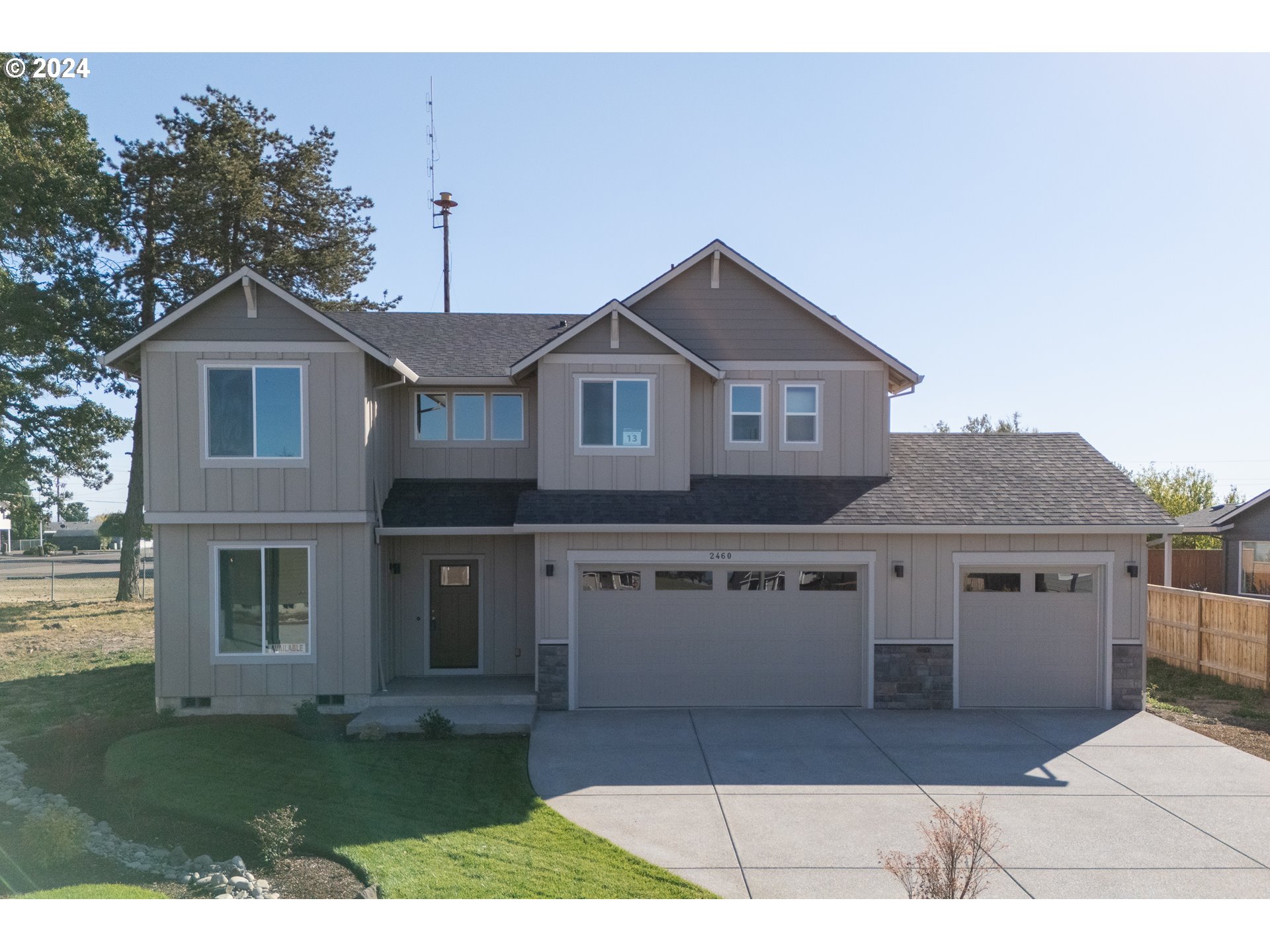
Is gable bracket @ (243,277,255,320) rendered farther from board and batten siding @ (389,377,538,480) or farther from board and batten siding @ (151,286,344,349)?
board and batten siding @ (389,377,538,480)

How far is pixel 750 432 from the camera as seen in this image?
1374 cm

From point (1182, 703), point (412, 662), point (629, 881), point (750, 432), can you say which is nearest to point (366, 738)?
point (412, 662)

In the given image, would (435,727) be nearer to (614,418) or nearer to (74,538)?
(614,418)

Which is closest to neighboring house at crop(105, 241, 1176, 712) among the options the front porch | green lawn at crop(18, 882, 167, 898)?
the front porch

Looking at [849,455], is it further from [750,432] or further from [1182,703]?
[1182,703]

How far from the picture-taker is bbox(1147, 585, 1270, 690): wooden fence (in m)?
14.1

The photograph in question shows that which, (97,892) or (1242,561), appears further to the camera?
(1242,561)

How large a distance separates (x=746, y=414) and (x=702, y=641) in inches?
142

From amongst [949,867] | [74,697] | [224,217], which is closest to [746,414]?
[949,867]

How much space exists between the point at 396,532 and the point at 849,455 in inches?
279

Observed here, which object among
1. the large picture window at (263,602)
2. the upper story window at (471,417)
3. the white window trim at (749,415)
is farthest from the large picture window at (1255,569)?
the large picture window at (263,602)

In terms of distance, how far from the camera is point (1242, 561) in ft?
81.4

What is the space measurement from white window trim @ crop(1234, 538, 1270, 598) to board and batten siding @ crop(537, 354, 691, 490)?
20.2 meters

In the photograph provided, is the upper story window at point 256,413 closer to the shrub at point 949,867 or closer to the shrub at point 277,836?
the shrub at point 277,836
